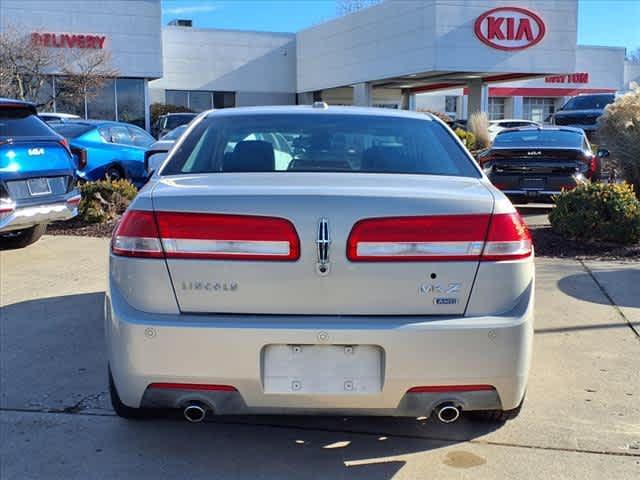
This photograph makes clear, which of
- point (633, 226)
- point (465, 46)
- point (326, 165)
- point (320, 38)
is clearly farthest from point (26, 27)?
point (326, 165)

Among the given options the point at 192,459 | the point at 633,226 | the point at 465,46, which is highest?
the point at 465,46

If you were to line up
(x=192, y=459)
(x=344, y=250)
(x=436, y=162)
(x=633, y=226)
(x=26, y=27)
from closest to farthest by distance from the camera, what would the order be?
(x=344, y=250) → (x=192, y=459) → (x=436, y=162) → (x=633, y=226) → (x=26, y=27)

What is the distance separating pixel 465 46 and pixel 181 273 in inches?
1164

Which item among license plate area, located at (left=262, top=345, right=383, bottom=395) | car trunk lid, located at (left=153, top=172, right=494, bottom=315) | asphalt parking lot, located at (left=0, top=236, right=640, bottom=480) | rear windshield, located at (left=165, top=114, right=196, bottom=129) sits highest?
rear windshield, located at (left=165, top=114, right=196, bottom=129)

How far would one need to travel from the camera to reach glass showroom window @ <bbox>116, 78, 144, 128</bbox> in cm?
3147

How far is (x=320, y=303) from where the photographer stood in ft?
9.52

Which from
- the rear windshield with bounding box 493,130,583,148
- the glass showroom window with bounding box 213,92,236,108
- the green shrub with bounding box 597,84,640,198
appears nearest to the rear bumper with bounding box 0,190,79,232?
the rear windshield with bounding box 493,130,583,148

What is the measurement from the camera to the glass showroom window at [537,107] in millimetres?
50344

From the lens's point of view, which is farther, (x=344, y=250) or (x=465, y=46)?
(x=465, y=46)

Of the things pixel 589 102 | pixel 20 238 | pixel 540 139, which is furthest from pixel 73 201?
pixel 589 102

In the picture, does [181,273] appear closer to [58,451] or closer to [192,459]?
[192,459]

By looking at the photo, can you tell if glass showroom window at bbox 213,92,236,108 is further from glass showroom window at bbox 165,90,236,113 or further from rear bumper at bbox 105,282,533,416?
rear bumper at bbox 105,282,533,416

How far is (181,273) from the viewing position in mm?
2916

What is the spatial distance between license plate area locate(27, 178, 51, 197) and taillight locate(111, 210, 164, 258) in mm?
4787
